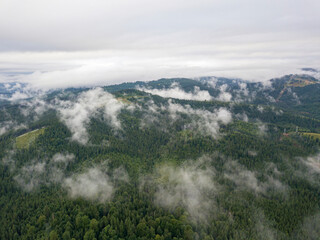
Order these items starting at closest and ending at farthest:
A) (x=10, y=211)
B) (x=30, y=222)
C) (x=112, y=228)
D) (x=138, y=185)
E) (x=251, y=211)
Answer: (x=112, y=228), (x=30, y=222), (x=10, y=211), (x=251, y=211), (x=138, y=185)

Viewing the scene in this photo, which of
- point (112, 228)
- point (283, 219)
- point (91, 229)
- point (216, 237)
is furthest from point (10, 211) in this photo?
point (283, 219)

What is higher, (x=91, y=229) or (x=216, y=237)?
(x=91, y=229)

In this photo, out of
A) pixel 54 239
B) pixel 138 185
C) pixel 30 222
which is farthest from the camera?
pixel 138 185

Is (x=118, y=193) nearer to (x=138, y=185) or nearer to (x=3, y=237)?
(x=138, y=185)

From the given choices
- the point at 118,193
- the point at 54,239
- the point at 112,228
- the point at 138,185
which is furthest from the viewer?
the point at 138,185

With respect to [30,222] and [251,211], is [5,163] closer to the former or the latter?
[30,222]

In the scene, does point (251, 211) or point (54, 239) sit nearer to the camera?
point (54, 239)

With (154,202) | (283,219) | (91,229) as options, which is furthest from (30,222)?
(283,219)

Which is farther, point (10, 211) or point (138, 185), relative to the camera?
point (138, 185)

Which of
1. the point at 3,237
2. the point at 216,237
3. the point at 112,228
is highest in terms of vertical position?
the point at 112,228
